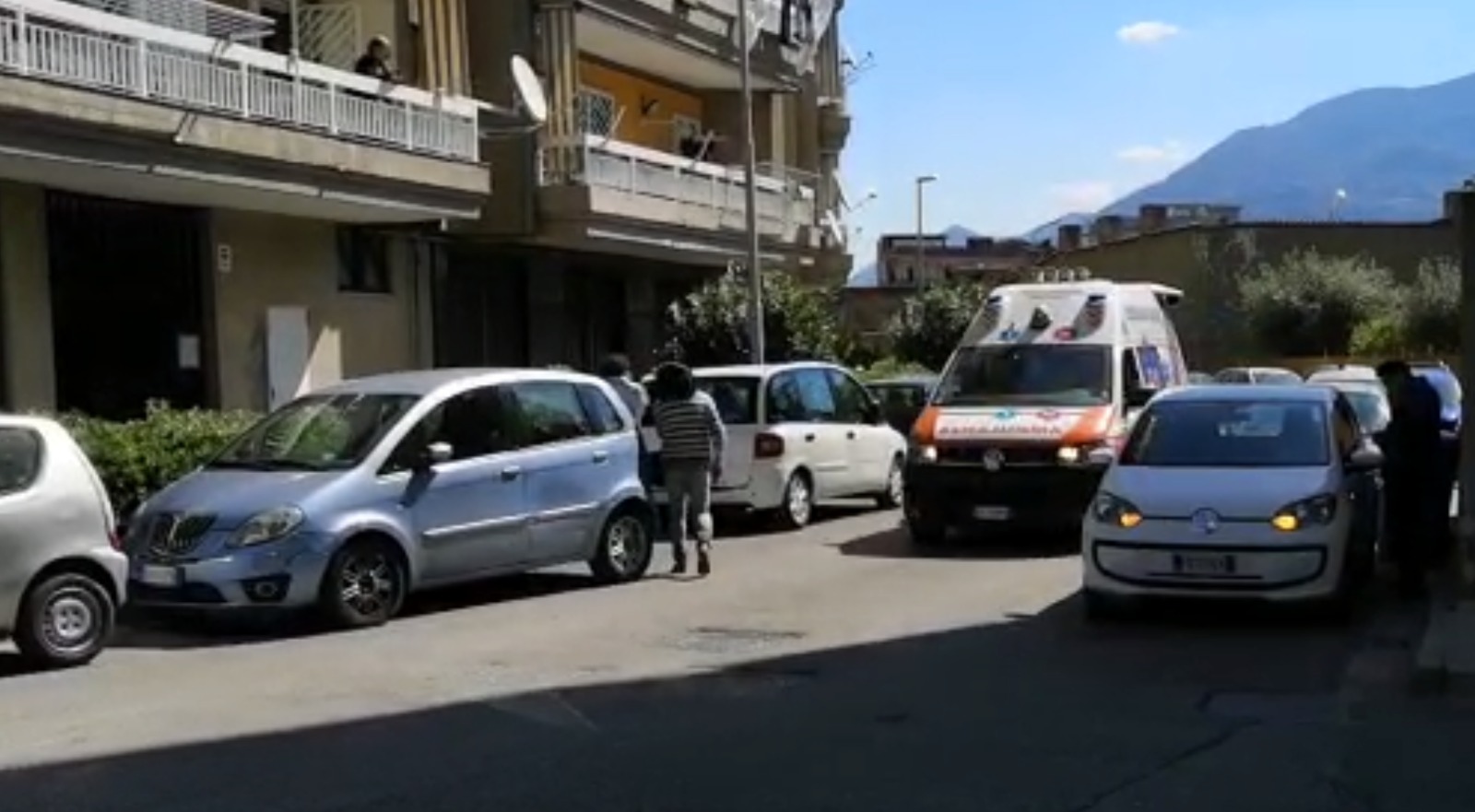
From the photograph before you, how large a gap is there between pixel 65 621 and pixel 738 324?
18.2 m

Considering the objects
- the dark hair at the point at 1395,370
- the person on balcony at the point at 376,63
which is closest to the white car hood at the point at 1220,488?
the dark hair at the point at 1395,370

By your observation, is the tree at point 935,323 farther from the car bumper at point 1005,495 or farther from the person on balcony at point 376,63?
the car bumper at point 1005,495

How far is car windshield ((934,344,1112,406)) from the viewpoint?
17.4 metres

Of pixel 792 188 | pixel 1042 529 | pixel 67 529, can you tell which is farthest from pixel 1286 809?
pixel 792 188

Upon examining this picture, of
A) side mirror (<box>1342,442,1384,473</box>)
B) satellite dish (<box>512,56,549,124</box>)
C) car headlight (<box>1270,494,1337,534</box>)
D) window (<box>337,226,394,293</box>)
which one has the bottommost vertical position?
car headlight (<box>1270,494,1337,534</box>)

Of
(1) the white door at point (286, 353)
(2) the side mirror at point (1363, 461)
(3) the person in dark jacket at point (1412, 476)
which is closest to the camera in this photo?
(2) the side mirror at point (1363, 461)

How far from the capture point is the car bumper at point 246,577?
12.1m

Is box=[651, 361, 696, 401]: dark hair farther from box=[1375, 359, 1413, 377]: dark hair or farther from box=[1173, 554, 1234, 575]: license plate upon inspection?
box=[1375, 359, 1413, 377]: dark hair

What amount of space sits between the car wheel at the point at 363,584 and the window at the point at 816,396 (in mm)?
7602

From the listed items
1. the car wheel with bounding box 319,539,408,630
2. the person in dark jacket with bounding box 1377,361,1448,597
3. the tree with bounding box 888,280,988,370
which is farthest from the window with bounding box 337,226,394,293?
the tree with bounding box 888,280,988,370

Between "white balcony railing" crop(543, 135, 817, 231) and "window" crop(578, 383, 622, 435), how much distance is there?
33.6 ft

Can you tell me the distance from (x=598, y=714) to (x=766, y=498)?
9806 mm

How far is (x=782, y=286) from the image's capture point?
2967cm

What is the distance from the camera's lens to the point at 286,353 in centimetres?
2191
